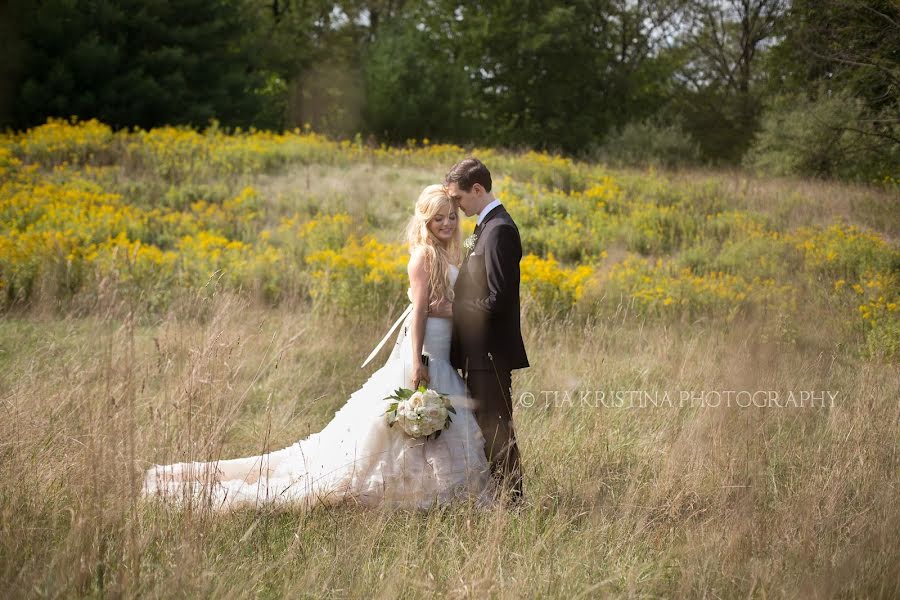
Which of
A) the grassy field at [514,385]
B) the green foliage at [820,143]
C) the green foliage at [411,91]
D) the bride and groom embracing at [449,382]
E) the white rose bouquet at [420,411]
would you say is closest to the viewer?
the grassy field at [514,385]

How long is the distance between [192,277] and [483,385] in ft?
18.1

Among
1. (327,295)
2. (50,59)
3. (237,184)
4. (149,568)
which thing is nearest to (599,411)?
(149,568)

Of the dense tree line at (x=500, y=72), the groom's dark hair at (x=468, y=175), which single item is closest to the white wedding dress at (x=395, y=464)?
the groom's dark hair at (x=468, y=175)

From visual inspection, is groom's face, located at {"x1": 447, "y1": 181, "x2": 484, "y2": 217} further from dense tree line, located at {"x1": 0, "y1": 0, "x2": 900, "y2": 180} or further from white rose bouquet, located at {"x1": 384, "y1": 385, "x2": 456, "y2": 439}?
dense tree line, located at {"x1": 0, "y1": 0, "x2": 900, "y2": 180}

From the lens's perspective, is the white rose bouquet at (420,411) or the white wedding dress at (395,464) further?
the white wedding dress at (395,464)

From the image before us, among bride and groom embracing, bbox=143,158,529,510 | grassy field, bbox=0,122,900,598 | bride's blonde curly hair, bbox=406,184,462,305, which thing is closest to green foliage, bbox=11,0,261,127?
grassy field, bbox=0,122,900,598

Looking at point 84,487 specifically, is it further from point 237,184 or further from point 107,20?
point 107,20

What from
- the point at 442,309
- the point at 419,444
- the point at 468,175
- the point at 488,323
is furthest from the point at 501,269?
the point at 419,444

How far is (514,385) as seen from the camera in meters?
6.07

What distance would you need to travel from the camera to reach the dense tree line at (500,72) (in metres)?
17.3

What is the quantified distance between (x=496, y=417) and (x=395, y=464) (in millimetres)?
609

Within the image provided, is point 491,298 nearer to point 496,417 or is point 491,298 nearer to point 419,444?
point 496,417

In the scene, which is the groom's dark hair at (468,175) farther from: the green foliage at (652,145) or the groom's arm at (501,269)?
the green foliage at (652,145)

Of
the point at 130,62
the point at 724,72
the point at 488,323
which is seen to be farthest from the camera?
the point at 724,72
